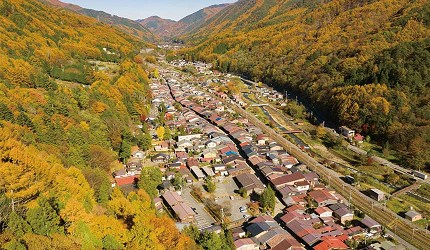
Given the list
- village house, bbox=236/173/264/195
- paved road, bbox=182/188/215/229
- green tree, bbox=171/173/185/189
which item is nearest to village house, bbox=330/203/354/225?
village house, bbox=236/173/264/195

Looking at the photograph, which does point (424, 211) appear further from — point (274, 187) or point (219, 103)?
point (219, 103)

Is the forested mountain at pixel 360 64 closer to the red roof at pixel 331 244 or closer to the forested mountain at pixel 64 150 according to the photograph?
the red roof at pixel 331 244

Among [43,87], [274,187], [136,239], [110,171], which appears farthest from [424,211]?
[43,87]

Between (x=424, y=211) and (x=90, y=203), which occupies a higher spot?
(x=90, y=203)

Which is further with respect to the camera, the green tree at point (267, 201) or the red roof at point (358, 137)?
the red roof at point (358, 137)

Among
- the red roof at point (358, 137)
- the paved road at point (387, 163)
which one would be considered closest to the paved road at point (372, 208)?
the paved road at point (387, 163)

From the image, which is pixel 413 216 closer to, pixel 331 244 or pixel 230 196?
pixel 331 244

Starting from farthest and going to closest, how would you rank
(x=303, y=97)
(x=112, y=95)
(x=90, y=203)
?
(x=303, y=97) → (x=112, y=95) → (x=90, y=203)
